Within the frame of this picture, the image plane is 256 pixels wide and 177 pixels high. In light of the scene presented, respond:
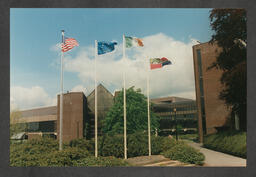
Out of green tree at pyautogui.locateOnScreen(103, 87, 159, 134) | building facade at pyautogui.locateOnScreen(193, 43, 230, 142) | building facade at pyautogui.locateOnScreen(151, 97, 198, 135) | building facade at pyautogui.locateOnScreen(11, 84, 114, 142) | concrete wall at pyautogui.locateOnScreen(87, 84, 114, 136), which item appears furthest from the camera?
building facade at pyautogui.locateOnScreen(193, 43, 230, 142)

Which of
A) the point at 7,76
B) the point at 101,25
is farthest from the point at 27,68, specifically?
the point at 101,25

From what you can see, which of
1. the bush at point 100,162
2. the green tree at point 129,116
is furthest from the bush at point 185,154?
the bush at point 100,162

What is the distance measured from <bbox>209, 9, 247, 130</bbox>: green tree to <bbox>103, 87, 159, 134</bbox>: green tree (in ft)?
13.4

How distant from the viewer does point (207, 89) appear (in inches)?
702

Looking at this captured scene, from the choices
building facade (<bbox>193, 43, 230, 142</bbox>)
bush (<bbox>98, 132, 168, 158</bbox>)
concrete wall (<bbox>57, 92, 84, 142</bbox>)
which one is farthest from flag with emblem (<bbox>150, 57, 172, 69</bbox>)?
building facade (<bbox>193, 43, 230, 142</bbox>)

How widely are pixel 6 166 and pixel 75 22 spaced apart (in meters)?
6.65

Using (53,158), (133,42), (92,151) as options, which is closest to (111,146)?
(92,151)

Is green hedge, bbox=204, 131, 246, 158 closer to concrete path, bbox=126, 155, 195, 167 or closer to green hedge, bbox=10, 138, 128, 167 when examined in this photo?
concrete path, bbox=126, 155, 195, 167

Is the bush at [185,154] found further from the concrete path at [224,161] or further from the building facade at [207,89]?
the building facade at [207,89]

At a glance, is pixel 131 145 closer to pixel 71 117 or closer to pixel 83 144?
pixel 83 144

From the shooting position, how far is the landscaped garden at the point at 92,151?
9.74 meters

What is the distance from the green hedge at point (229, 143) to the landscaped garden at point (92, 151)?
6.60ft

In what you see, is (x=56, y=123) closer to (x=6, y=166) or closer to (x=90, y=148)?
(x=90, y=148)

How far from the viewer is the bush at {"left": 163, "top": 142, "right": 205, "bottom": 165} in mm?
10219
